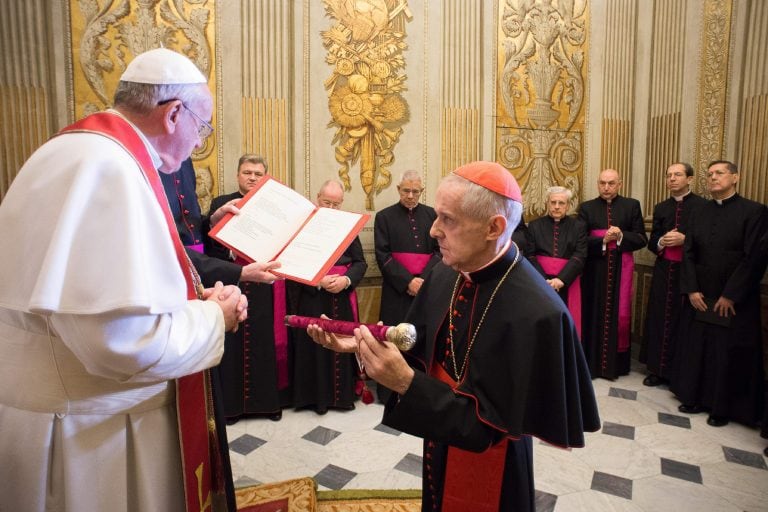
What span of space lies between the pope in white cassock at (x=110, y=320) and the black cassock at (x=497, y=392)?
68 centimetres

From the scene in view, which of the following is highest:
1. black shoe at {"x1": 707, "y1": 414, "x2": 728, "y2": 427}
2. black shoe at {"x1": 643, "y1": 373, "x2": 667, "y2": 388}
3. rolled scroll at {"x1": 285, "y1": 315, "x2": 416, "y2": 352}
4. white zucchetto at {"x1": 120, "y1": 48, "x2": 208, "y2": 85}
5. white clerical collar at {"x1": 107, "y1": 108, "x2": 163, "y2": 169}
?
white zucchetto at {"x1": 120, "y1": 48, "x2": 208, "y2": 85}

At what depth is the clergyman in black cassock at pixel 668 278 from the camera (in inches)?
211

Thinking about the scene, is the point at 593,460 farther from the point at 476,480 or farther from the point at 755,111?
the point at 755,111

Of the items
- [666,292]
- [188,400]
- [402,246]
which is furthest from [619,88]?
[188,400]

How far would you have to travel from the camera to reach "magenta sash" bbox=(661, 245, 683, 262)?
532cm

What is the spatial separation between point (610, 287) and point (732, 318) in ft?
4.48

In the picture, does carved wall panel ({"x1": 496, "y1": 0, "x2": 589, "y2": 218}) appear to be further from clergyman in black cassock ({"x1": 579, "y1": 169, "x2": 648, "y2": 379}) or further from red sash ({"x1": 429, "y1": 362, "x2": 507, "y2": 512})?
red sash ({"x1": 429, "y1": 362, "x2": 507, "y2": 512})

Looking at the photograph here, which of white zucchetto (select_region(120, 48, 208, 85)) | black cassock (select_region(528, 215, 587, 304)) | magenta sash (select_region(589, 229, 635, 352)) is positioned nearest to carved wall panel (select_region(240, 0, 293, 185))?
black cassock (select_region(528, 215, 587, 304))

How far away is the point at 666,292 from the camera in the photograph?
5523 millimetres

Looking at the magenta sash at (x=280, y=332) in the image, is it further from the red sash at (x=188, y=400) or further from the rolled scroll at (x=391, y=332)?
the rolled scroll at (x=391, y=332)

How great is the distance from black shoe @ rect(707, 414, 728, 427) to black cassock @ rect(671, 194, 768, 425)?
0.11 ft

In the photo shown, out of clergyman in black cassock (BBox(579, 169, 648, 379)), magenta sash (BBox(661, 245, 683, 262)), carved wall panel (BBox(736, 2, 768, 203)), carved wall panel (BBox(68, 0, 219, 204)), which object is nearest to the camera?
carved wall panel (BBox(68, 0, 219, 204))

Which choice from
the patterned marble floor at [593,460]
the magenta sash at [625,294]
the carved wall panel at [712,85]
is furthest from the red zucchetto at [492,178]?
the carved wall panel at [712,85]

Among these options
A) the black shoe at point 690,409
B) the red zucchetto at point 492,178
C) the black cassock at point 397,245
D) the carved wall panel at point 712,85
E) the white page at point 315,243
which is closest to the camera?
the red zucchetto at point 492,178
